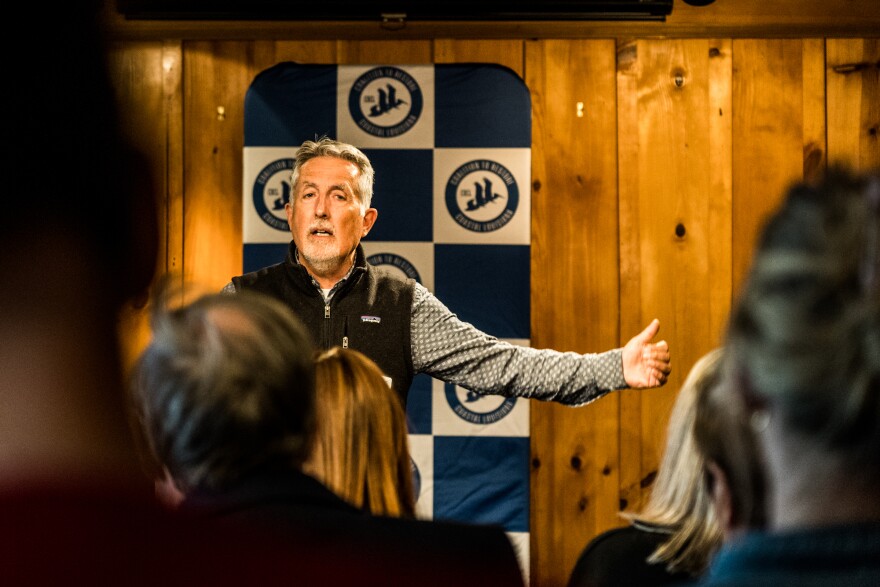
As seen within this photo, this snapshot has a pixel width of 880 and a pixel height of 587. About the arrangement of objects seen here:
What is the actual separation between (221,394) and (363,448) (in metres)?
0.40

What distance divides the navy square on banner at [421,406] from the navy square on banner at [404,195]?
534 mm

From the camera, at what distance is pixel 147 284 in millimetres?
374

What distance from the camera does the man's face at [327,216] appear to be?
2789mm

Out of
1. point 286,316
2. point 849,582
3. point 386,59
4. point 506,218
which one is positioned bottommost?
point 849,582

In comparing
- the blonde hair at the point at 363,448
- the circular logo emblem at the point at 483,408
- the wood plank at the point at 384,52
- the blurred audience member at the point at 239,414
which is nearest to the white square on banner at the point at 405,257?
the circular logo emblem at the point at 483,408

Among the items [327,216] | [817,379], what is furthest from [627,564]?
[327,216]

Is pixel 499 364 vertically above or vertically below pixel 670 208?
below

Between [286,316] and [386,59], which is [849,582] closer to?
[286,316]

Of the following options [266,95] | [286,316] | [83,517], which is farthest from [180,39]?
[83,517]

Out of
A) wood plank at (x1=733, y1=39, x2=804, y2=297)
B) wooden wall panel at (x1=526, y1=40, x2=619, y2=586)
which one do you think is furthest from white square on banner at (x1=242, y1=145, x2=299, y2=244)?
wood plank at (x1=733, y1=39, x2=804, y2=297)

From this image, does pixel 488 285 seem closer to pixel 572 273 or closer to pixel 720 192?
pixel 572 273

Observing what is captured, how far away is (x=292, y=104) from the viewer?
3443 mm

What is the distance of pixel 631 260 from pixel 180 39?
1906mm

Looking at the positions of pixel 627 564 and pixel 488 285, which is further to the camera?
pixel 488 285
